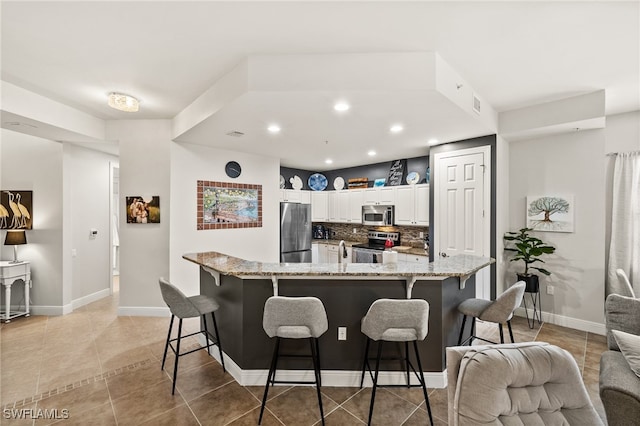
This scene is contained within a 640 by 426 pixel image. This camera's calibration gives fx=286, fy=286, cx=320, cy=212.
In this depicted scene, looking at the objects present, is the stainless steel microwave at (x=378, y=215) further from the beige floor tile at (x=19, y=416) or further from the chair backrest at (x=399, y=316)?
the beige floor tile at (x=19, y=416)

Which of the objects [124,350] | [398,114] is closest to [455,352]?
[398,114]

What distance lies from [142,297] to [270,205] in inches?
97.0

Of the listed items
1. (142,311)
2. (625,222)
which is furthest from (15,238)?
(625,222)

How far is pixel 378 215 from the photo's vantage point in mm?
5766

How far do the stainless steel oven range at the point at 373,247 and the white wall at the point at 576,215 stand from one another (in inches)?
88.1

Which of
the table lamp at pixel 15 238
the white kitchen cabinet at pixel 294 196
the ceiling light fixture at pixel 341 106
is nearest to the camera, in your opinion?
the ceiling light fixture at pixel 341 106

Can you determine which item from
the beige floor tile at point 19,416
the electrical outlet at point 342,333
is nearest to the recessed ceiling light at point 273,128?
the electrical outlet at point 342,333

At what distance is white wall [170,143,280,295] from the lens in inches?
165

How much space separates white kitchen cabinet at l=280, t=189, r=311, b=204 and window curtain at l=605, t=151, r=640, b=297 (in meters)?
5.12

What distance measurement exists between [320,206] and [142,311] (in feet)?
13.3

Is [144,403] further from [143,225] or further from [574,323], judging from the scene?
[574,323]

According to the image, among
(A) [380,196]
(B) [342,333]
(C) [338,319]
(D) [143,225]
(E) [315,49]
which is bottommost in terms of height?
(B) [342,333]

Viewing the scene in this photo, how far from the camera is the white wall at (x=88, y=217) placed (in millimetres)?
4504

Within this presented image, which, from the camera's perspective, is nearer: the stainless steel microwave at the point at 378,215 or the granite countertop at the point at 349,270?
the granite countertop at the point at 349,270
